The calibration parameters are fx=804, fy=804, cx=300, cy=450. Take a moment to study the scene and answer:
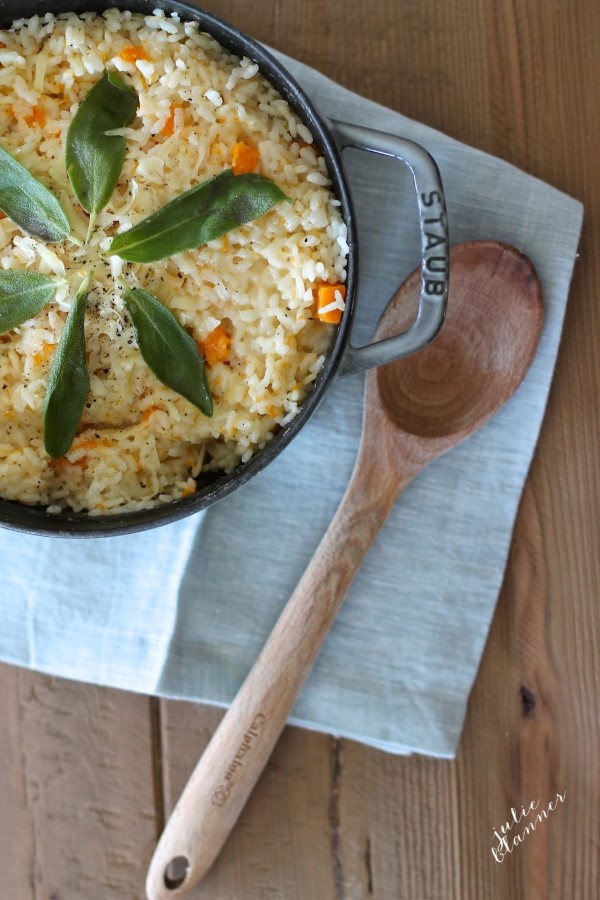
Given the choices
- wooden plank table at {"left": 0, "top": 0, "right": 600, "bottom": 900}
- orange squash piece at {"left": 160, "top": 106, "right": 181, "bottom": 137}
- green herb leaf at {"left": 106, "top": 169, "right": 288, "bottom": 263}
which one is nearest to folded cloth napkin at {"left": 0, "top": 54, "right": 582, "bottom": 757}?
wooden plank table at {"left": 0, "top": 0, "right": 600, "bottom": 900}

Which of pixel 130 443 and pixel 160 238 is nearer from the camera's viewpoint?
pixel 160 238

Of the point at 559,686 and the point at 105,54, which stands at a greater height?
the point at 105,54

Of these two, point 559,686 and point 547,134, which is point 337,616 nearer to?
point 559,686

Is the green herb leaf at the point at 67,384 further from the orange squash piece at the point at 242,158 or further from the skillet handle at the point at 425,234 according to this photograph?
the skillet handle at the point at 425,234

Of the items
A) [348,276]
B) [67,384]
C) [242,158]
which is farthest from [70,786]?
[242,158]

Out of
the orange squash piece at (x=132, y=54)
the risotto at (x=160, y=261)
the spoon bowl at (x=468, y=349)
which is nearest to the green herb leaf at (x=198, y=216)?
the risotto at (x=160, y=261)

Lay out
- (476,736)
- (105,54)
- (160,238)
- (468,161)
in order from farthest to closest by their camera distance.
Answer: (476,736)
(468,161)
(105,54)
(160,238)

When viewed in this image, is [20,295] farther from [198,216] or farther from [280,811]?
[280,811]

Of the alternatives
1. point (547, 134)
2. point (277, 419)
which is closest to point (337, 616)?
point (277, 419)
